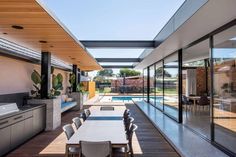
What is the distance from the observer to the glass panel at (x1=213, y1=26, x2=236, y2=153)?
442 centimetres

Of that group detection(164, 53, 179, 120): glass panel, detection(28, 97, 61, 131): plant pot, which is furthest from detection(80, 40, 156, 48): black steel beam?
detection(28, 97, 61, 131): plant pot

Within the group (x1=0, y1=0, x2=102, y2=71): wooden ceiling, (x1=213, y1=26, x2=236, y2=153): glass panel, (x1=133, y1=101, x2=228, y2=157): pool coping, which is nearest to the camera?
(x1=0, y1=0, x2=102, y2=71): wooden ceiling

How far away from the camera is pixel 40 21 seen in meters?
3.96

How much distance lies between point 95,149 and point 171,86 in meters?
6.73

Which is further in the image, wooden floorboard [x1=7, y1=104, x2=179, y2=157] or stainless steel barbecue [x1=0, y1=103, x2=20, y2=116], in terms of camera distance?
stainless steel barbecue [x1=0, y1=103, x2=20, y2=116]

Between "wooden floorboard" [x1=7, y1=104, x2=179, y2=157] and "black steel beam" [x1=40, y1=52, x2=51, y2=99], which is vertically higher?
"black steel beam" [x1=40, y1=52, x2=51, y2=99]

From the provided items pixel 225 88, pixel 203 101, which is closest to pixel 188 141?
pixel 225 88

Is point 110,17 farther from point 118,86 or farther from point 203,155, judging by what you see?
point 118,86

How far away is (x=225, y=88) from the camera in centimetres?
469

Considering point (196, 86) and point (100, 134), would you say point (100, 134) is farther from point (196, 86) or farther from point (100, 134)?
point (196, 86)

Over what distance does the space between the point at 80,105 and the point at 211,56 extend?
8.59 metres

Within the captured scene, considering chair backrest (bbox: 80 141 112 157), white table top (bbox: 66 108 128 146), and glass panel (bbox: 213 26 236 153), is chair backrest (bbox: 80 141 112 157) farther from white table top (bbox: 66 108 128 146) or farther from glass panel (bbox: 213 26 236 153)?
glass panel (bbox: 213 26 236 153)

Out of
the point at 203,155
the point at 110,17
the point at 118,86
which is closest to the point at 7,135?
the point at 203,155

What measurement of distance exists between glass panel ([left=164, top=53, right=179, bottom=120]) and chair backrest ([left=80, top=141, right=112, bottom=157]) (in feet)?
18.1
